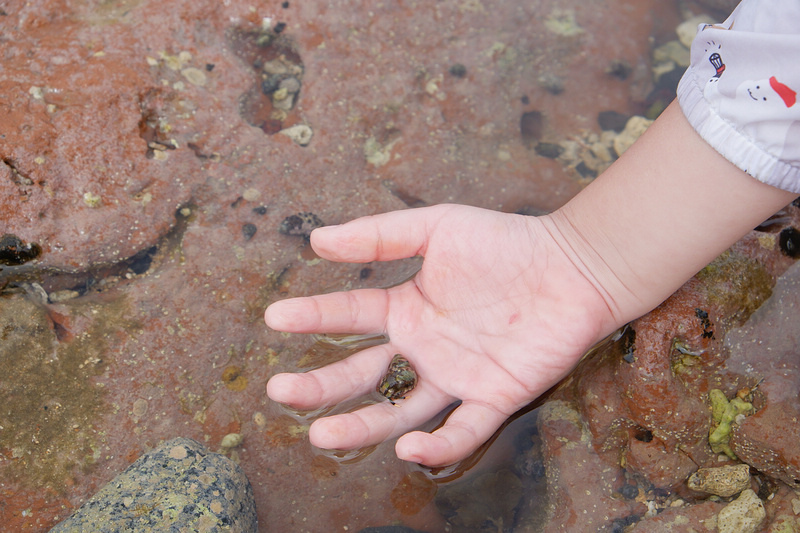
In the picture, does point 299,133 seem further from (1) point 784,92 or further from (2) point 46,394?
(1) point 784,92

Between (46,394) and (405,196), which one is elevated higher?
(405,196)

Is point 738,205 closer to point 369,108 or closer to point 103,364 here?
point 369,108

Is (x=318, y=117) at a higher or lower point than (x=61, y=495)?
higher

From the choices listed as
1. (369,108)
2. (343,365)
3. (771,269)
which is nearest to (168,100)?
(369,108)

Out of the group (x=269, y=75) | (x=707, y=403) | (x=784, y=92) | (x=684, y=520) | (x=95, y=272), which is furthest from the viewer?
(x=269, y=75)

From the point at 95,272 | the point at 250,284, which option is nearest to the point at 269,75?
the point at 250,284

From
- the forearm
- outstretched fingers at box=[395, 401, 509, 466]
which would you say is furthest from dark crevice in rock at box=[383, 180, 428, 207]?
outstretched fingers at box=[395, 401, 509, 466]
